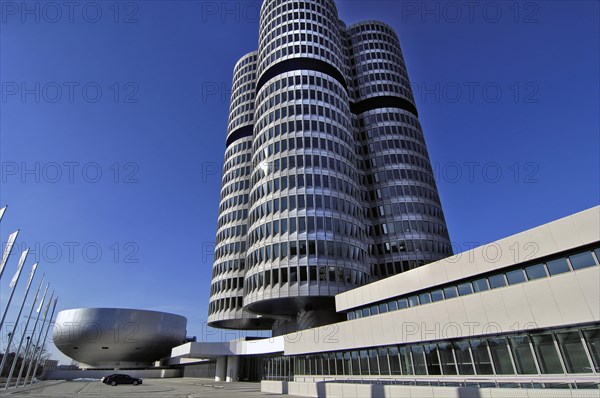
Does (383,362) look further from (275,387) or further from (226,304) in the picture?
(226,304)

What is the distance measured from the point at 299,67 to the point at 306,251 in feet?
118

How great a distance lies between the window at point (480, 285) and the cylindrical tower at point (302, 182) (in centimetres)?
2489

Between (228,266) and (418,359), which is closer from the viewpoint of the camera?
(418,359)

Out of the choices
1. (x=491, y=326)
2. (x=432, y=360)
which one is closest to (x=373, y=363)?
(x=432, y=360)

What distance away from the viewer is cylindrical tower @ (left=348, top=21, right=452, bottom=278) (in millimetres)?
70125

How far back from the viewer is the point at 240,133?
290 feet

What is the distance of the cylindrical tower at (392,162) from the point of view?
230 ft

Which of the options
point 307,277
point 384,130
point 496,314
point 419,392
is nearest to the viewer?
point 419,392

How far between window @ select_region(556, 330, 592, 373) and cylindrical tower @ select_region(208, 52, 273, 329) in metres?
55.5

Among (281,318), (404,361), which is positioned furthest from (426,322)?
(281,318)

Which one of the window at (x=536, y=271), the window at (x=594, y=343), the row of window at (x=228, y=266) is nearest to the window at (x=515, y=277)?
the window at (x=536, y=271)

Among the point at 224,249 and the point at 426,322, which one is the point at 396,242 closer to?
the point at 224,249

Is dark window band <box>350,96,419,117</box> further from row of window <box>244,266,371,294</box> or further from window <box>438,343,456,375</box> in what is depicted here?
window <box>438,343,456,375</box>

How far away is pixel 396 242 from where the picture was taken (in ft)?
230
